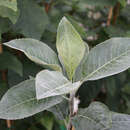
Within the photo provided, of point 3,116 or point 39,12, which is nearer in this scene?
point 3,116

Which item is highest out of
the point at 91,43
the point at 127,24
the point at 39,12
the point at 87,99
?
the point at 39,12

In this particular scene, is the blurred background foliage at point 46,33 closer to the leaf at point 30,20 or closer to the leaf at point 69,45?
the leaf at point 30,20

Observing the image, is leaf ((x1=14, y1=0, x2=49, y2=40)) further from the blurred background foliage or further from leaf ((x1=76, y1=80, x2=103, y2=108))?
leaf ((x1=76, y1=80, x2=103, y2=108))

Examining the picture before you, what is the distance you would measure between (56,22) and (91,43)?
0.90 feet

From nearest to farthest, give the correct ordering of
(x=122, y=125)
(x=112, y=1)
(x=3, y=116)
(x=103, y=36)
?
(x=3, y=116), (x=122, y=125), (x=112, y=1), (x=103, y=36)

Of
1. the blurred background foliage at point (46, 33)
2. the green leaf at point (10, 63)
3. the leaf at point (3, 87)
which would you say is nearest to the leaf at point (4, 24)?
the blurred background foliage at point (46, 33)

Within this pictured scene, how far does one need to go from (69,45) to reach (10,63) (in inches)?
16.0

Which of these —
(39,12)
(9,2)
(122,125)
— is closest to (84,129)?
(122,125)

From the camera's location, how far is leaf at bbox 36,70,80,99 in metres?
0.52

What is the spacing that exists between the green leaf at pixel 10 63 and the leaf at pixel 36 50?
304 mm

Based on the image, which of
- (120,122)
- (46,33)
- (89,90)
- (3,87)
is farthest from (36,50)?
(89,90)

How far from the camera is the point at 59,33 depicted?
66 cm

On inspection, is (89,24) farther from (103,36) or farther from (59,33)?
(59,33)

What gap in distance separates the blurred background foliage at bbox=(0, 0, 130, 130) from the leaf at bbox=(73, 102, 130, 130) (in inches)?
3.8
